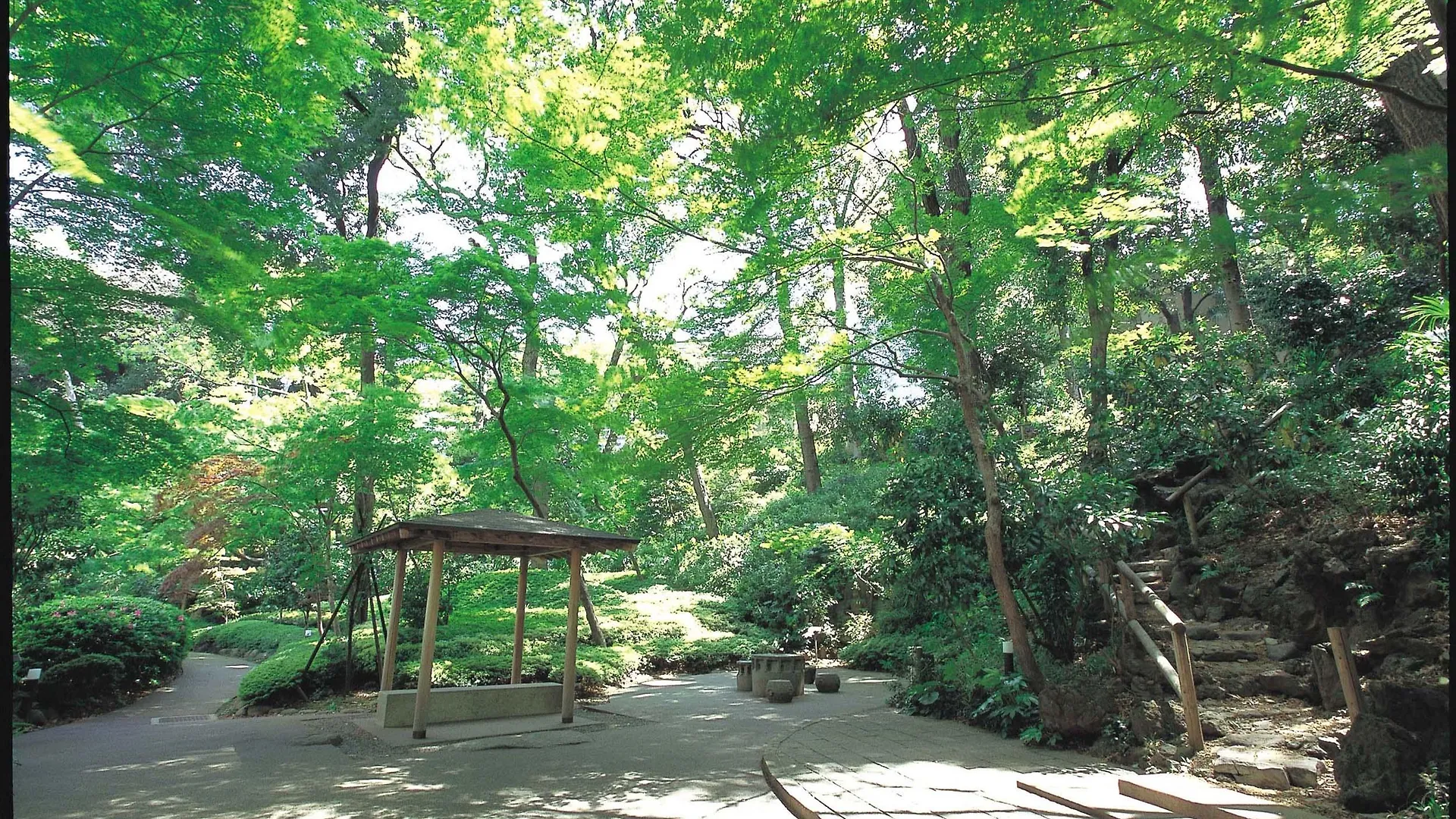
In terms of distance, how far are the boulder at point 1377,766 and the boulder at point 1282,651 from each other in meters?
2.99

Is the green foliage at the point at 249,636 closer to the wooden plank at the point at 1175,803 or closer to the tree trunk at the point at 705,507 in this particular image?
the tree trunk at the point at 705,507

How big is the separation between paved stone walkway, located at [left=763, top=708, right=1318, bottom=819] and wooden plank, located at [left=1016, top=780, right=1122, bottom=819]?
37mm

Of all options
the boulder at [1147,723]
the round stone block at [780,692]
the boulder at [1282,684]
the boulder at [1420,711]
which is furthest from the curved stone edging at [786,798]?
the boulder at [1282,684]

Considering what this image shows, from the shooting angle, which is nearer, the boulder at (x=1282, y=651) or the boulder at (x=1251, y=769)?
the boulder at (x=1251, y=769)

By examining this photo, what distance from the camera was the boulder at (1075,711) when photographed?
20.7 feet

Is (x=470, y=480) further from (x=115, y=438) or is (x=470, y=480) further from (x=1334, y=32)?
(x=1334, y=32)

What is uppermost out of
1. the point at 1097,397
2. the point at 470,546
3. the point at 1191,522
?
the point at 1097,397

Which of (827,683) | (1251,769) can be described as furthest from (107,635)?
(1251,769)

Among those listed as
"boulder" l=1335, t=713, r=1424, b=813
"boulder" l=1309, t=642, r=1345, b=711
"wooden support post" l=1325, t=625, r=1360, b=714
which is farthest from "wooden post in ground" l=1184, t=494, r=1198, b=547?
"boulder" l=1335, t=713, r=1424, b=813

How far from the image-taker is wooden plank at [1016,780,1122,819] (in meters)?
4.45

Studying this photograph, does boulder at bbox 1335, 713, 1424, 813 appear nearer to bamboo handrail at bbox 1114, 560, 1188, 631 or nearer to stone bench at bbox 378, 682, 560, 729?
bamboo handrail at bbox 1114, 560, 1188, 631

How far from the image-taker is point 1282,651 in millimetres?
7117

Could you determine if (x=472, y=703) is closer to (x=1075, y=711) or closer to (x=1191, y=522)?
(x=1075, y=711)

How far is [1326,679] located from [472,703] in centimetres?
852
